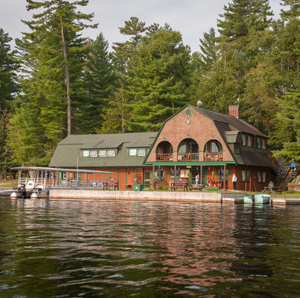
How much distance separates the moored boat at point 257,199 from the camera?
123 feet

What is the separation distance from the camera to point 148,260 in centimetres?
1234

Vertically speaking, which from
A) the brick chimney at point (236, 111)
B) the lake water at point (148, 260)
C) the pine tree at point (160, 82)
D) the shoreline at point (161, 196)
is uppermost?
the pine tree at point (160, 82)

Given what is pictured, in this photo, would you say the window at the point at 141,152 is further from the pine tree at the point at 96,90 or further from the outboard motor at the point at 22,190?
the pine tree at the point at 96,90

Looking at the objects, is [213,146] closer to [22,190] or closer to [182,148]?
[182,148]

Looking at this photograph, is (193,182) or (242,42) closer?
(193,182)

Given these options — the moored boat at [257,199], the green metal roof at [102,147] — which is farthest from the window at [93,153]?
the moored boat at [257,199]

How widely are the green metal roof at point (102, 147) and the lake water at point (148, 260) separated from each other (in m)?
35.1

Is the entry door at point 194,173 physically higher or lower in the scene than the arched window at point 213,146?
lower

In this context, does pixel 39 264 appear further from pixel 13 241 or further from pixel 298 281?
pixel 298 281

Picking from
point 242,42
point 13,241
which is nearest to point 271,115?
point 242,42

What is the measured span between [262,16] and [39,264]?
261 ft

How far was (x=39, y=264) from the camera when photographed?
11.6 metres

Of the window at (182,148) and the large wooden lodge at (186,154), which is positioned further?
the window at (182,148)

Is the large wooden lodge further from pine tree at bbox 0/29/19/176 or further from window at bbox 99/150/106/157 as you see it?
pine tree at bbox 0/29/19/176
